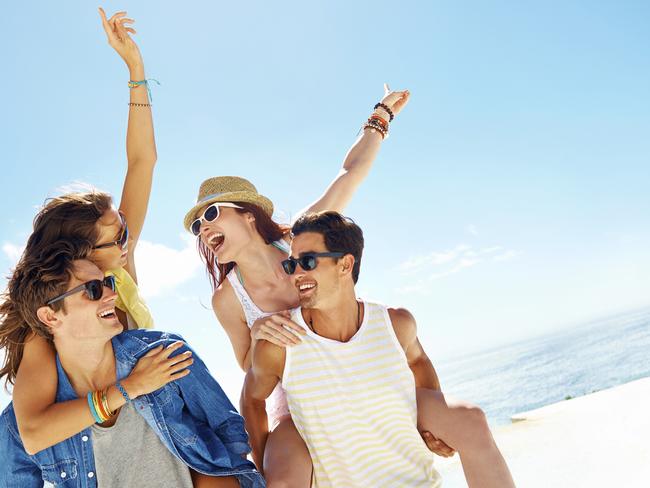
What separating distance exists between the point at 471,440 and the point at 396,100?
3016 mm

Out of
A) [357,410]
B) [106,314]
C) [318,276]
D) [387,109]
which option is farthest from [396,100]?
[106,314]

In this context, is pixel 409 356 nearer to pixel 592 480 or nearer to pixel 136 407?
pixel 136 407

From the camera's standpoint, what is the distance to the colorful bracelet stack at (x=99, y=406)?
8.54 feet

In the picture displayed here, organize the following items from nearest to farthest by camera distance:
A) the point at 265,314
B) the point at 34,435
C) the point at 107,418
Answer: the point at 34,435, the point at 107,418, the point at 265,314

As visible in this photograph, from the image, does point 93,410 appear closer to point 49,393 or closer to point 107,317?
point 49,393

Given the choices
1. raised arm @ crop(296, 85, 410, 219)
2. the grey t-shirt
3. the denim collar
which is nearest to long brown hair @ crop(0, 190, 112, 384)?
the denim collar

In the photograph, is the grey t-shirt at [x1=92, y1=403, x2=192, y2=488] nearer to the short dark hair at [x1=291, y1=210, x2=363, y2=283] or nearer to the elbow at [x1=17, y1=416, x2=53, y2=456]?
the elbow at [x1=17, y1=416, x2=53, y2=456]

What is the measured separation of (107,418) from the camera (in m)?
2.68

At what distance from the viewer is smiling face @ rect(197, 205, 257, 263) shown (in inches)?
152

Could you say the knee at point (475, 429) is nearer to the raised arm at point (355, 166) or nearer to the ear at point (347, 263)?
the ear at point (347, 263)

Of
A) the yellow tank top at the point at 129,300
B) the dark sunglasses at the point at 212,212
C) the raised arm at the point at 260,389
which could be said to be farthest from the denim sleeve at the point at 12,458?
the dark sunglasses at the point at 212,212

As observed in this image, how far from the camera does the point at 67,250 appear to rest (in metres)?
2.85

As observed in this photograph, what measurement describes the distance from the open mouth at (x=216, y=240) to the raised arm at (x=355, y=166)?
63 centimetres

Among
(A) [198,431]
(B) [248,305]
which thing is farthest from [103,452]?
(B) [248,305]
